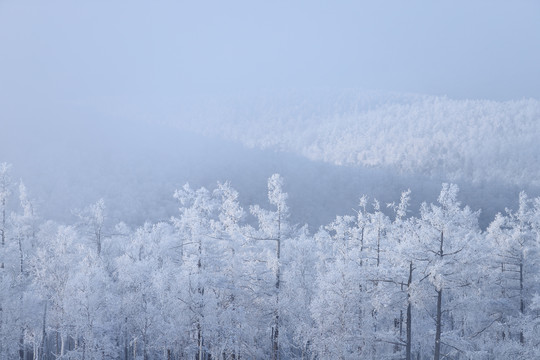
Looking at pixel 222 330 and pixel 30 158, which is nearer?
pixel 222 330

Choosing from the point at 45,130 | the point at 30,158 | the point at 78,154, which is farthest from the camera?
the point at 45,130

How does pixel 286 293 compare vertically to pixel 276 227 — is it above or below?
below

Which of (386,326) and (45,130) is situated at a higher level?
(45,130)

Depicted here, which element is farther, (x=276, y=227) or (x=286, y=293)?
(x=276, y=227)

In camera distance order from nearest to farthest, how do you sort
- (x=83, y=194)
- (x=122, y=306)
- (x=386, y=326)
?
(x=122, y=306) < (x=386, y=326) < (x=83, y=194)

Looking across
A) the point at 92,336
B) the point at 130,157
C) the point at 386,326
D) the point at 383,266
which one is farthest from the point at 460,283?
the point at 130,157

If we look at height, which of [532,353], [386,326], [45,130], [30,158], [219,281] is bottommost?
[386,326]

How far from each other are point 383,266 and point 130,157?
17490 cm

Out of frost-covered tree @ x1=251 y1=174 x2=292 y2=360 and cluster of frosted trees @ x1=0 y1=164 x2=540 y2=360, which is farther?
frost-covered tree @ x1=251 y1=174 x2=292 y2=360

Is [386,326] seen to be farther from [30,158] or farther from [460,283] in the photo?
[30,158]

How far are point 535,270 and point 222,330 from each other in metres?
21.4

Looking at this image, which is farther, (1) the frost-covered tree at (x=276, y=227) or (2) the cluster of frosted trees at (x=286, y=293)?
(1) the frost-covered tree at (x=276, y=227)

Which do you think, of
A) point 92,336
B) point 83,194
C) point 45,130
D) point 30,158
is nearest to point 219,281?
point 92,336

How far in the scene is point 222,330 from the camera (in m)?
27.0
